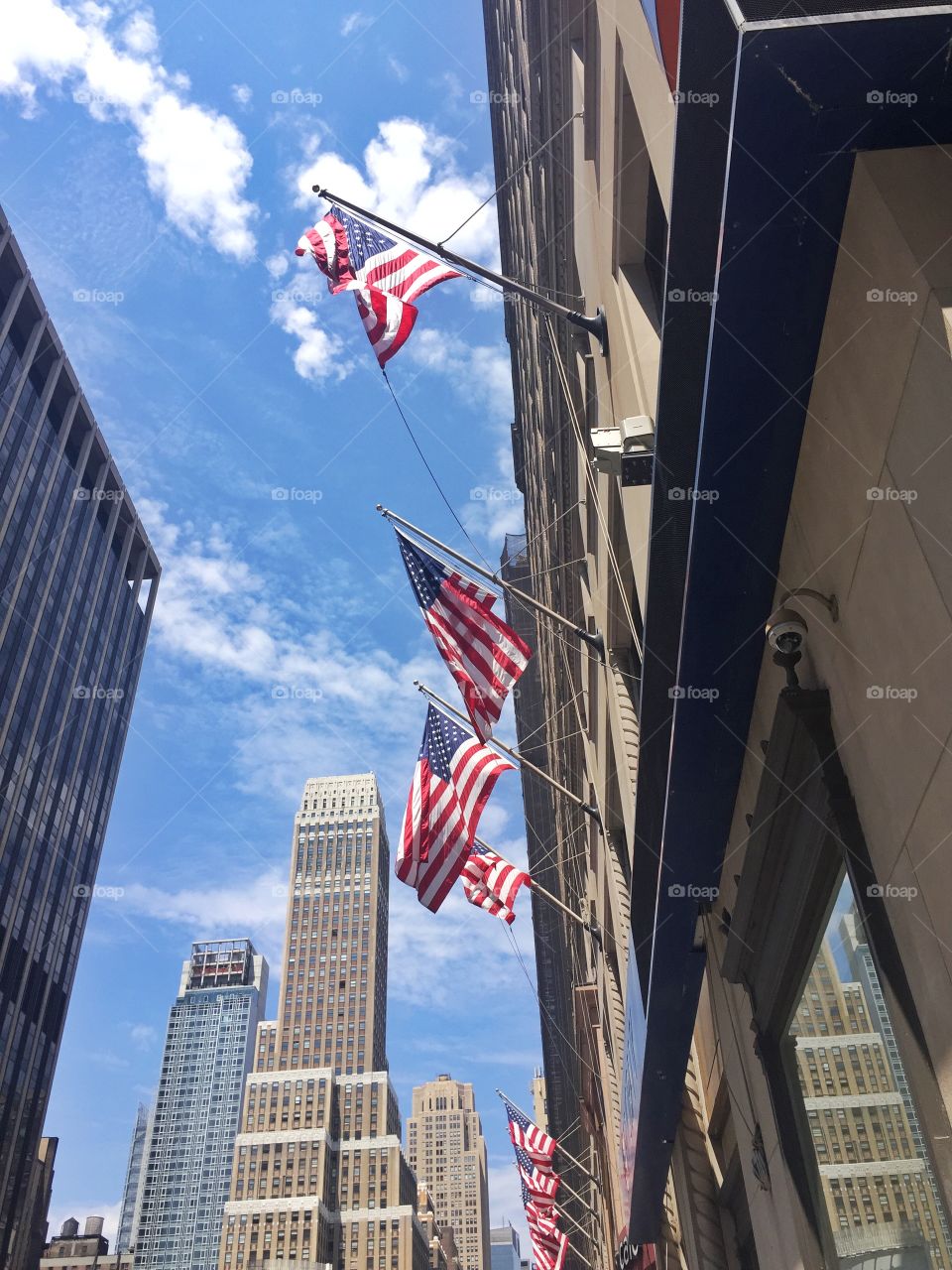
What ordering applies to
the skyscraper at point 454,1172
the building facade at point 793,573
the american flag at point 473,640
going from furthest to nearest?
the skyscraper at point 454,1172, the american flag at point 473,640, the building facade at point 793,573

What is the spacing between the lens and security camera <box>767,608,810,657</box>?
5.73 m

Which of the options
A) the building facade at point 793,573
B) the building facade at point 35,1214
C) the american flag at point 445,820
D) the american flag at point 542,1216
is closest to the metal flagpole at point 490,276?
the building facade at point 793,573

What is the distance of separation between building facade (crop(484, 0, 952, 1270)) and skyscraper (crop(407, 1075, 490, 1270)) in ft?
663

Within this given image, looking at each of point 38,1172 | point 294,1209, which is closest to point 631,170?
point 38,1172

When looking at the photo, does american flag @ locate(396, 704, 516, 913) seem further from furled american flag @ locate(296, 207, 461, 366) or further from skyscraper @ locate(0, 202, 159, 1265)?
skyscraper @ locate(0, 202, 159, 1265)

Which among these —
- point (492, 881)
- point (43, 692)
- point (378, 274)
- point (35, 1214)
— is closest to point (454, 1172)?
point (35, 1214)

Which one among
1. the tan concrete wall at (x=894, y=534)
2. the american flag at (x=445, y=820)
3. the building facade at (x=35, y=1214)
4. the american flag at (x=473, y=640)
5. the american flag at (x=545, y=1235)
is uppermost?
the building facade at (x=35, y=1214)

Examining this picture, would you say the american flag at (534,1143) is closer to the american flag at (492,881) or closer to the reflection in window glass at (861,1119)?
the american flag at (492,881)

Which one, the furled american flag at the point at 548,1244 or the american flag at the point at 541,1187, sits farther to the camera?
the furled american flag at the point at 548,1244

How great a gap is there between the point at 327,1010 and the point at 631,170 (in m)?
140

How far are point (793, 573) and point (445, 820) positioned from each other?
7991 millimetres

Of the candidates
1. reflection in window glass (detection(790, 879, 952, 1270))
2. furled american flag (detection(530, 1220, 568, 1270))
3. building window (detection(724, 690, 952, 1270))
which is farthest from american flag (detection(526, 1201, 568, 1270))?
reflection in window glass (detection(790, 879, 952, 1270))

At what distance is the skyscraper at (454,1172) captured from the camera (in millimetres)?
186500

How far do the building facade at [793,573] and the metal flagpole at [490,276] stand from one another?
0.99 ft
